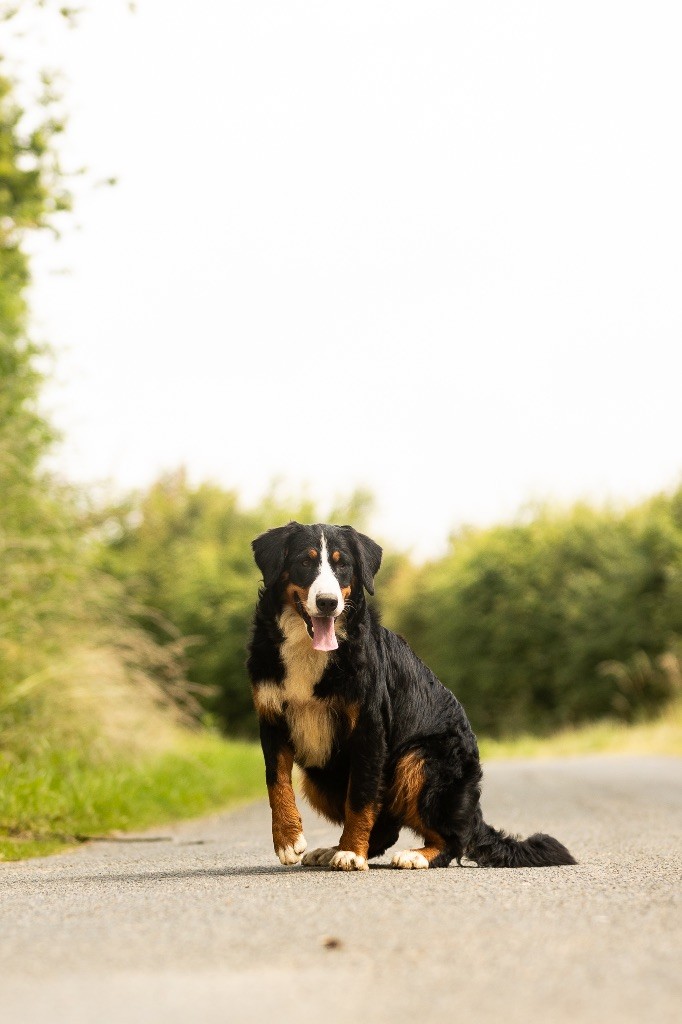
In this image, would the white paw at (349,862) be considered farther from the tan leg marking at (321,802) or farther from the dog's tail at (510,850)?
the dog's tail at (510,850)

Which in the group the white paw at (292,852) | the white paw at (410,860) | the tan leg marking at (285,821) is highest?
the tan leg marking at (285,821)

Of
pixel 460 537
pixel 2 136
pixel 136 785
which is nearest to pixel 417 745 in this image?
pixel 136 785

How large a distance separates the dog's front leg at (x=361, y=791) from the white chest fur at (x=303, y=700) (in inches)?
6.1

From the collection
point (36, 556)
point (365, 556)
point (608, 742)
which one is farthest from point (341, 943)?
point (608, 742)

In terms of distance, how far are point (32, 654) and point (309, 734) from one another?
20.5 feet

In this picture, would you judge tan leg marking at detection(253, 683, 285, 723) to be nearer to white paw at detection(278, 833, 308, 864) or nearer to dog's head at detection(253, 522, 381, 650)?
dog's head at detection(253, 522, 381, 650)

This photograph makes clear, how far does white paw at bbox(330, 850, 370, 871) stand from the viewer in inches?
224

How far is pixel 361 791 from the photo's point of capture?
5.69m

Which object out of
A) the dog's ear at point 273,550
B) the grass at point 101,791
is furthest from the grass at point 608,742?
the dog's ear at point 273,550

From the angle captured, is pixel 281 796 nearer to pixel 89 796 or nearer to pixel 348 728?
pixel 348 728

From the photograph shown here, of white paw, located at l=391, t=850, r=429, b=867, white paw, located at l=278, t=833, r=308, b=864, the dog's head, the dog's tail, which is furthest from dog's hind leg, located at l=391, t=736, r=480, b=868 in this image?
the dog's head

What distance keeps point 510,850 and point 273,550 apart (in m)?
1.79

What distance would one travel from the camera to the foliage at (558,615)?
3409 cm

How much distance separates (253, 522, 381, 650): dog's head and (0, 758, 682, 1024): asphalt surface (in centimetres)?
110
